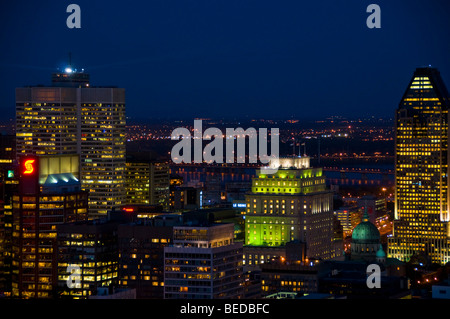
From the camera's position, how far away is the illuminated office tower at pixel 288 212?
11869 centimetres

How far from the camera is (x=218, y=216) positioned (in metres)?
118

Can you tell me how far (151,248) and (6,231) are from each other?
84.8ft

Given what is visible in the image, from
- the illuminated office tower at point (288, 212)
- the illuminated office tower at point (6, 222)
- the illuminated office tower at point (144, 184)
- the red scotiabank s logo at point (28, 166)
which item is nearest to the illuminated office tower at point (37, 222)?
the red scotiabank s logo at point (28, 166)

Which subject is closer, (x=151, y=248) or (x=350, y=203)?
(x=151, y=248)

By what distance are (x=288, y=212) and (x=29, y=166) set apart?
2688 cm

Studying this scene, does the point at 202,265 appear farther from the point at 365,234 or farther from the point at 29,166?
the point at 365,234

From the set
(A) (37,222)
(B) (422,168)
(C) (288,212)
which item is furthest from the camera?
(B) (422,168)

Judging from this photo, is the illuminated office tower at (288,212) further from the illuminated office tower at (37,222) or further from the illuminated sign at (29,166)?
the illuminated sign at (29,166)

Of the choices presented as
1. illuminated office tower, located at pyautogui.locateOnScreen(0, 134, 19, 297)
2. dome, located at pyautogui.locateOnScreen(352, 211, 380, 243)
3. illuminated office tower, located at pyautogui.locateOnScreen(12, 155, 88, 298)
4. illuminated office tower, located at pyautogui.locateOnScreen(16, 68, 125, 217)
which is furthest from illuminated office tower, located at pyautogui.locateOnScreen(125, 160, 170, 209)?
illuminated office tower, located at pyautogui.locateOnScreen(12, 155, 88, 298)

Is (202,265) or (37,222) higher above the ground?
(37,222)

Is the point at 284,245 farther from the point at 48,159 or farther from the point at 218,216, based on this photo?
A: the point at 48,159

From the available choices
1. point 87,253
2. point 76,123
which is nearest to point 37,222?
point 87,253

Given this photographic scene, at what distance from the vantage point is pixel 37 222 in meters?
101

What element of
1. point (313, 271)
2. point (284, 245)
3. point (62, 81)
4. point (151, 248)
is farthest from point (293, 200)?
point (62, 81)
